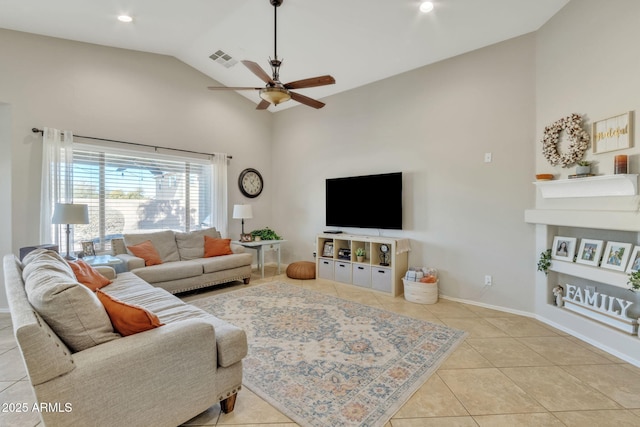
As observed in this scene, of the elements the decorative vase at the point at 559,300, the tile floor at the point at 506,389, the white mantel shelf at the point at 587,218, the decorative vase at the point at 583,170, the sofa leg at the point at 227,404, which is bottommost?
the tile floor at the point at 506,389

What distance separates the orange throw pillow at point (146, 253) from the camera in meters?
3.87

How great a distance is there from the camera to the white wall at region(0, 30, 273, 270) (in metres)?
3.44

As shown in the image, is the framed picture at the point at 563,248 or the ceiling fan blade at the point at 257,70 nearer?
the ceiling fan blade at the point at 257,70

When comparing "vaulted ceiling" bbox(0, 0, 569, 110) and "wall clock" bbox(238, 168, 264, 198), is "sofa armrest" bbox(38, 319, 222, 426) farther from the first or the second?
"wall clock" bbox(238, 168, 264, 198)

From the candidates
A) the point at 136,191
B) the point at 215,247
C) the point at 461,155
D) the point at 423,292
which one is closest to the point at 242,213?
the point at 215,247

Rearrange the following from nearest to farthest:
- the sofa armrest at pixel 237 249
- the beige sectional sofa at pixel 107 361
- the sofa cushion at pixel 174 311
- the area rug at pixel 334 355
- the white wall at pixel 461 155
A: the beige sectional sofa at pixel 107 361, the sofa cushion at pixel 174 311, the area rug at pixel 334 355, the white wall at pixel 461 155, the sofa armrest at pixel 237 249

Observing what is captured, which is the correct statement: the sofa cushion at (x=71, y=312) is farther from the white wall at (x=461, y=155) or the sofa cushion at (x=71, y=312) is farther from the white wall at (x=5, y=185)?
the white wall at (x=461, y=155)

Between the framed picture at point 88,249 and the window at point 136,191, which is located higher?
the window at point 136,191

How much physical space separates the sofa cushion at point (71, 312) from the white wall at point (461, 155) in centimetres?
370

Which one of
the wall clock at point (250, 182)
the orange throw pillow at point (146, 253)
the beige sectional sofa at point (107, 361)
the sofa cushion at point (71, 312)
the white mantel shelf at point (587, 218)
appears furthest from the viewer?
the wall clock at point (250, 182)

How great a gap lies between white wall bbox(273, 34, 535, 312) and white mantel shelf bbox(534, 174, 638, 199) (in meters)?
0.29

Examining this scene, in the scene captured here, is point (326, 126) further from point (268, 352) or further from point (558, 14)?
point (268, 352)

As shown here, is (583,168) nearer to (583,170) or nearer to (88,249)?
(583,170)

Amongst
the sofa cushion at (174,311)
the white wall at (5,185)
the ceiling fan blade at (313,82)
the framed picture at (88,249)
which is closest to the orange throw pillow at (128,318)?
the sofa cushion at (174,311)
